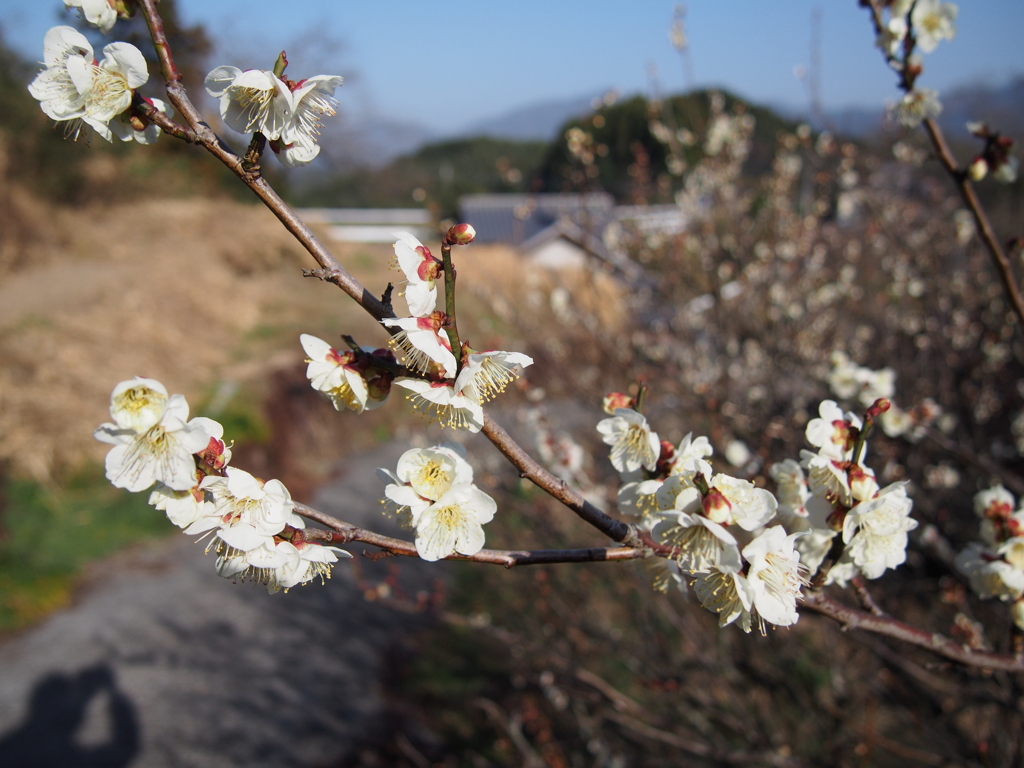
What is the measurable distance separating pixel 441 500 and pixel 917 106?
1.73 m

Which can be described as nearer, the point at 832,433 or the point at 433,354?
the point at 433,354

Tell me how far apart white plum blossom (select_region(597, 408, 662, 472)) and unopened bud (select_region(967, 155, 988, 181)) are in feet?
4.09

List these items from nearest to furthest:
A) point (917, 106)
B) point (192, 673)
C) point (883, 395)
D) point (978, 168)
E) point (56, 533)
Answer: point (978, 168) < point (917, 106) < point (883, 395) < point (192, 673) < point (56, 533)

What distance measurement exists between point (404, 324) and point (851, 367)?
6.52ft

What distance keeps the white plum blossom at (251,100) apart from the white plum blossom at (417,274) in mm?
266

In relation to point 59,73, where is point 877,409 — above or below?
below

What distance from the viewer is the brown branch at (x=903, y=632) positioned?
97 centimetres

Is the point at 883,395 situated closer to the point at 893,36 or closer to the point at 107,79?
the point at 893,36

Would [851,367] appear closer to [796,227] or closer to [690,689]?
[690,689]

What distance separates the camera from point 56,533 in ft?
18.9

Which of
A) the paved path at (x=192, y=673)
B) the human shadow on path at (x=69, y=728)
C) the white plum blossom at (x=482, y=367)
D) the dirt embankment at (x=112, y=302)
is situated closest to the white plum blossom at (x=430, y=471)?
the white plum blossom at (x=482, y=367)

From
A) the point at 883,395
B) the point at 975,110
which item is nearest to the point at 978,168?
the point at 883,395

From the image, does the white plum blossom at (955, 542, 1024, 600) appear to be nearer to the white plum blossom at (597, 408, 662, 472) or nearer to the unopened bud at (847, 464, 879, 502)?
the unopened bud at (847, 464, 879, 502)

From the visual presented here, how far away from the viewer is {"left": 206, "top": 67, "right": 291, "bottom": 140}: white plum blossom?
88cm
